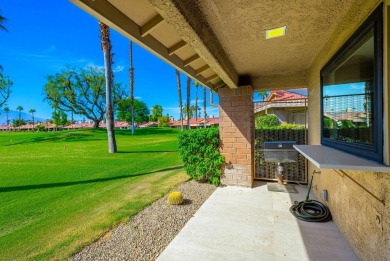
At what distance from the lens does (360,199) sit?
7.25 feet

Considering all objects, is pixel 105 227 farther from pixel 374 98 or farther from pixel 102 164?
pixel 102 164

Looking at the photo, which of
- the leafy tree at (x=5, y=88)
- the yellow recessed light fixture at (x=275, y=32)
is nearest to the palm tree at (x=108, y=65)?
the yellow recessed light fixture at (x=275, y=32)

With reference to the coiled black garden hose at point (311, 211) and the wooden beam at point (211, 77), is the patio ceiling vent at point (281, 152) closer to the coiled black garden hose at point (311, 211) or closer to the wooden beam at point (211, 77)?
the coiled black garden hose at point (311, 211)

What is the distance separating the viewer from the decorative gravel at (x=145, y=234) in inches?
98.6

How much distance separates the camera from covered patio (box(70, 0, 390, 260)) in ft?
5.52

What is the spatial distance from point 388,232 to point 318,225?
1694 mm

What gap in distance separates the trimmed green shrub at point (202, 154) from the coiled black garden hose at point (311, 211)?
2085mm

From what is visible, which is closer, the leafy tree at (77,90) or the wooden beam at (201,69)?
the wooden beam at (201,69)

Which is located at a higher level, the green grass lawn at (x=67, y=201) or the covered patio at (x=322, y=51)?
the covered patio at (x=322, y=51)

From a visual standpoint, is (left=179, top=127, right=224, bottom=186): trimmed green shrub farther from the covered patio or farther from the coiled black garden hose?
the coiled black garden hose

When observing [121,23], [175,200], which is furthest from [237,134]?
[121,23]

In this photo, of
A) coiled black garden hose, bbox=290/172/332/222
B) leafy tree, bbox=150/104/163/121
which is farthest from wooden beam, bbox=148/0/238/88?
leafy tree, bbox=150/104/163/121

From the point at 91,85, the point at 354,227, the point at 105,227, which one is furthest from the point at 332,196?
the point at 91,85

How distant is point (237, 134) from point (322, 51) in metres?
2.57
